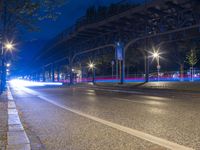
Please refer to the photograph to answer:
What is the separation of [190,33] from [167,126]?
1123 inches

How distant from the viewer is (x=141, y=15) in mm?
39531

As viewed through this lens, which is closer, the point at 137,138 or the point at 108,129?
the point at 137,138

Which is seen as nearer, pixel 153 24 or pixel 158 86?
pixel 158 86

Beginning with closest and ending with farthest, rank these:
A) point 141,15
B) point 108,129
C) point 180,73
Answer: point 108,129, point 141,15, point 180,73

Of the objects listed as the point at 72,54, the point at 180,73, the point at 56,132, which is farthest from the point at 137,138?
the point at 72,54

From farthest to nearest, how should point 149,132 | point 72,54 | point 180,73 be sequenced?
point 72,54
point 180,73
point 149,132

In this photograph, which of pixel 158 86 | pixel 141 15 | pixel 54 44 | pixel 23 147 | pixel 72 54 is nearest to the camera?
pixel 23 147

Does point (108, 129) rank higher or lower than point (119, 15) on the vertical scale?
lower

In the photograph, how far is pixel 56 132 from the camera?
29.7 feet

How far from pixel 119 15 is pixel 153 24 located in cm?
451

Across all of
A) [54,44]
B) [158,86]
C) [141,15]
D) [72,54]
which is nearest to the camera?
[158,86]

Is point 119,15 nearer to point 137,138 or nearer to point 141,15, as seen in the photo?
point 141,15

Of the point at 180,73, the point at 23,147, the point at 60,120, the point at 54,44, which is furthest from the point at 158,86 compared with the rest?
the point at 54,44

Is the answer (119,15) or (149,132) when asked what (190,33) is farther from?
(149,132)
